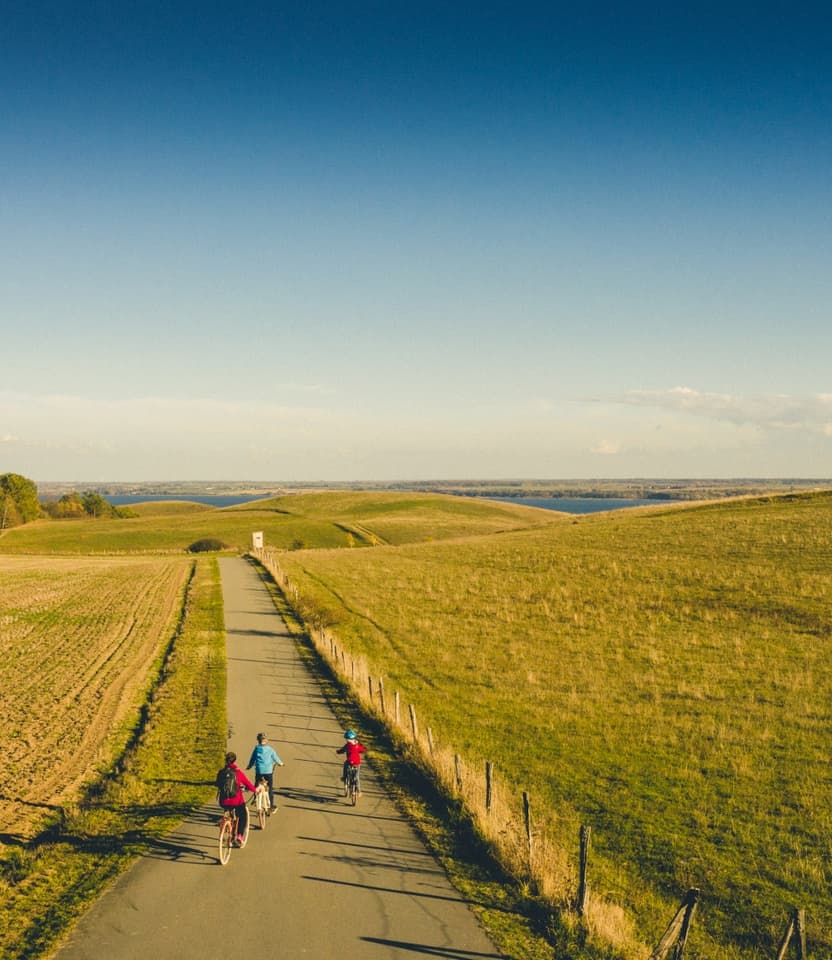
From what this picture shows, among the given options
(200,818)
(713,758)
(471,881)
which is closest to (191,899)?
(200,818)

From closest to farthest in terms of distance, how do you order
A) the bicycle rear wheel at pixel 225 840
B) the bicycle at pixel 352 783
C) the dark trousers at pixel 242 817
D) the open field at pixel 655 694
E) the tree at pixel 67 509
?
the bicycle rear wheel at pixel 225 840
the dark trousers at pixel 242 817
the open field at pixel 655 694
the bicycle at pixel 352 783
the tree at pixel 67 509

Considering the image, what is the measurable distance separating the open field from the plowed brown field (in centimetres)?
887

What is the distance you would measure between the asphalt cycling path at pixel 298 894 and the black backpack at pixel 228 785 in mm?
1174

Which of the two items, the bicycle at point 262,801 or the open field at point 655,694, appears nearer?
the open field at point 655,694

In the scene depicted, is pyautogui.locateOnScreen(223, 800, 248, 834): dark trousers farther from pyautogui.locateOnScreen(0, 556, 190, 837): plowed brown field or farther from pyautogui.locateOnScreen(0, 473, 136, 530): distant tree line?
pyautogui.locateOnScreen(0, 473, 136, 530): distant tree line

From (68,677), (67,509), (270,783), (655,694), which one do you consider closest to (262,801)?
(270,783)

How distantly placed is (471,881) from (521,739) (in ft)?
29.8

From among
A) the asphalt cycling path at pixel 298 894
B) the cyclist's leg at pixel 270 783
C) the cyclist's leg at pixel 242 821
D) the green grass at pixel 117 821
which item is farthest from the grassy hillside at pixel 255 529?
the cyclist's leg at pixel 242 821

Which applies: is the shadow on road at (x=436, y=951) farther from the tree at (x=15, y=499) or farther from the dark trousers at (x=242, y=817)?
the tree at (x=15, y=499)

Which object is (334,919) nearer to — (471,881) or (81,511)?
(471,881)

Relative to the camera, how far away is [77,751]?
59.3ft

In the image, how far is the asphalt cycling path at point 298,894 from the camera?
31.9 feet

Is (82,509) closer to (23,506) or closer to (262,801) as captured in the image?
(23,506)

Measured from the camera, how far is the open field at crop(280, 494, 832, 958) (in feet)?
44.3
